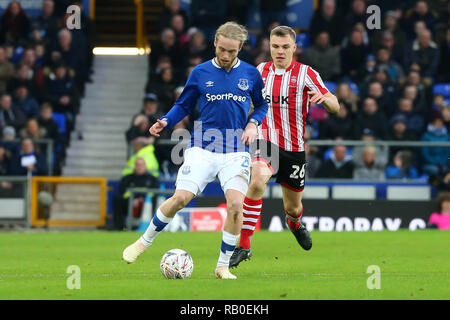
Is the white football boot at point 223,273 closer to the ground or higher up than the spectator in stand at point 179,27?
closer to the ground

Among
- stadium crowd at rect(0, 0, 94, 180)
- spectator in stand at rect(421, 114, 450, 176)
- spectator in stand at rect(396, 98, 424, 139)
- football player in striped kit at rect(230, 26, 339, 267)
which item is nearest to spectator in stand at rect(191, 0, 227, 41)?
stadium crowd at rect(0, 0, 94, 180)

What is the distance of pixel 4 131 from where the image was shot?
1902cm

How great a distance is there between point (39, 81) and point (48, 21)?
214 cm

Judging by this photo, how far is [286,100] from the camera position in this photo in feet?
35.4

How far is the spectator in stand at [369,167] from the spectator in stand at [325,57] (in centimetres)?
294

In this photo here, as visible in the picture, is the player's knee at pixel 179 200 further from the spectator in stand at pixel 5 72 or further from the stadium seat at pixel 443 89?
the spectator in stand at pixel 5 72

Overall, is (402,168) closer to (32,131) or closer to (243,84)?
(32,131)

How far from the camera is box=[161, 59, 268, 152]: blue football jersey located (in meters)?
8.77

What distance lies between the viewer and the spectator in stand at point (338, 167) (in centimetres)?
1789

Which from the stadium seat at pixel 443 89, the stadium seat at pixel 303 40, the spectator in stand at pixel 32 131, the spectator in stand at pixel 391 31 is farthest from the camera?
the stadium seat at pixel 303 40

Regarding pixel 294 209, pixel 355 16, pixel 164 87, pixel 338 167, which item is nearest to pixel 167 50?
pixel 164 87

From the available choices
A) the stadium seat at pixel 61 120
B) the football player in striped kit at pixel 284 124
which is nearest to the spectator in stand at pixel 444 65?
the stadium seat at pixel 61 120

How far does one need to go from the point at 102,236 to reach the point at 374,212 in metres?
5.11

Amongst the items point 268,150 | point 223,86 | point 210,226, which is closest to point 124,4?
point 210,226
